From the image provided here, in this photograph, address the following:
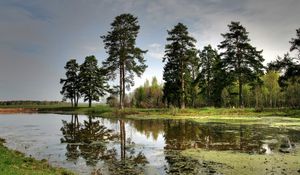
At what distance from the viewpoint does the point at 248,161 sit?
55.5 ft

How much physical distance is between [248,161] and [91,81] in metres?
75.3

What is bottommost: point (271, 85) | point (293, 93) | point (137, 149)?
point (137, 149)

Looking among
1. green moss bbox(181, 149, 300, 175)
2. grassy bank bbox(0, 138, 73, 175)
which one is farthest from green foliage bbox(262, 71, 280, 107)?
grassy bank bbox(0, 138, 73, 175)

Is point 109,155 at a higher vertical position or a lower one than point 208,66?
lower

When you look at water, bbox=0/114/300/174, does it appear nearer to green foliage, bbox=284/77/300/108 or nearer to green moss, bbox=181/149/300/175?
green moss, bbox=181/149/300/175

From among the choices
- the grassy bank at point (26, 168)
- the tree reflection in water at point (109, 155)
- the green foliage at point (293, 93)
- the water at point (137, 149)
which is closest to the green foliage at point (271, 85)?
the green foliage at point (293, 93)

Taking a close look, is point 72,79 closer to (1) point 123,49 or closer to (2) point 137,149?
(1) point 123,49

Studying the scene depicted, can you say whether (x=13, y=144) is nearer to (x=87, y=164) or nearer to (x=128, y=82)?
(x=87, y=164)

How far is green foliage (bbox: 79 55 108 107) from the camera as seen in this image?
8925 cm

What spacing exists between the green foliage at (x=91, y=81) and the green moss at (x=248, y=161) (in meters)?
70.9

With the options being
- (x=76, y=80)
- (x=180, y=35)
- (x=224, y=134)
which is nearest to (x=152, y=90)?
(x=76, y=80)

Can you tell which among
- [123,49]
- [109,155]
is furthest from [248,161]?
[123,49]

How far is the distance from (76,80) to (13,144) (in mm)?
72047

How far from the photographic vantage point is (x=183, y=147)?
22.0m
